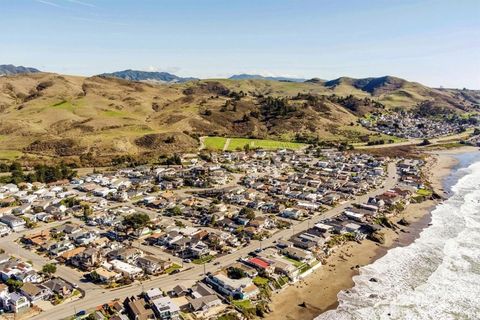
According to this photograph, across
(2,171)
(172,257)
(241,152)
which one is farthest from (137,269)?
(241,152)

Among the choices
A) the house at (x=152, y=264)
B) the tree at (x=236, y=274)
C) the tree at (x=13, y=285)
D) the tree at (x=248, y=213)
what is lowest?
the tree at (x=13, y=285)

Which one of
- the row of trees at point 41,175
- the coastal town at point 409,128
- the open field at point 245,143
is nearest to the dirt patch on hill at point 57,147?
the row of trees at point 41,175

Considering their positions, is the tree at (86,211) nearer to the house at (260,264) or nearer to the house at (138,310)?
the house at (138,310)

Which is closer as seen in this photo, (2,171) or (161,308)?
(161,308)

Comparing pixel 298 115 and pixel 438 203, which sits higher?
A: pixel 298 115

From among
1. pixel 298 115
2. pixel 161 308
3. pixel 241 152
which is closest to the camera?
pixel 161 308

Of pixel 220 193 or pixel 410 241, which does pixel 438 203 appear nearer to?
pixel 410 241

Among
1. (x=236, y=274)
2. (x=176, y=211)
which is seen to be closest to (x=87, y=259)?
(x=236, y=274)
